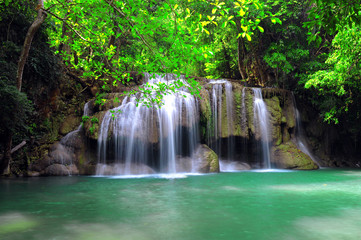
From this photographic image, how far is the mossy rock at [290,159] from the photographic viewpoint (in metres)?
15.5

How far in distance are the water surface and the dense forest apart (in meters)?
2.81

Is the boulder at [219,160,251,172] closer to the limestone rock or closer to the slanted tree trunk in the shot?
the limestone rock

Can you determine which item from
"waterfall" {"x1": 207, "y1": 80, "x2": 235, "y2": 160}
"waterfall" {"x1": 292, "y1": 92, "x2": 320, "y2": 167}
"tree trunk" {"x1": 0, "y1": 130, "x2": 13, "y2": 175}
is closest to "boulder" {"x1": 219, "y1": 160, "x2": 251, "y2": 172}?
"waterfall" {"x1": 207, "y1": 80, "x2": 235, "y2": 160}

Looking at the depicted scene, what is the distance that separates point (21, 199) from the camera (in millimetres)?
7109

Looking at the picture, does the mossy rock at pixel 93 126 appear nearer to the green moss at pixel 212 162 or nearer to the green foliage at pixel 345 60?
the green moss at pixel 212 162

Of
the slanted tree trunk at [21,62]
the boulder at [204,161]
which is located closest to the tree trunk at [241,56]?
the boulder at [204,161]

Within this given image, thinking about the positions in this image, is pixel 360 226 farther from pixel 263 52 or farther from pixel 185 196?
pixel 263 52

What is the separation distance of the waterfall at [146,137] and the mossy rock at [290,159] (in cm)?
488

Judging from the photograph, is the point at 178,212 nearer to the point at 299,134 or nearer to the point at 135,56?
the point at 135,56

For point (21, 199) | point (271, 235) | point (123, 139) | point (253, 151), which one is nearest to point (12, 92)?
point (21, 199)

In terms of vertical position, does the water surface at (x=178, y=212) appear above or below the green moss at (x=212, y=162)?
below

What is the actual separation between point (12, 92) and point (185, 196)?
267 inches

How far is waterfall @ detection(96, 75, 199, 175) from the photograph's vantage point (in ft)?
43.0

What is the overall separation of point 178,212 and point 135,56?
9.74 metres
